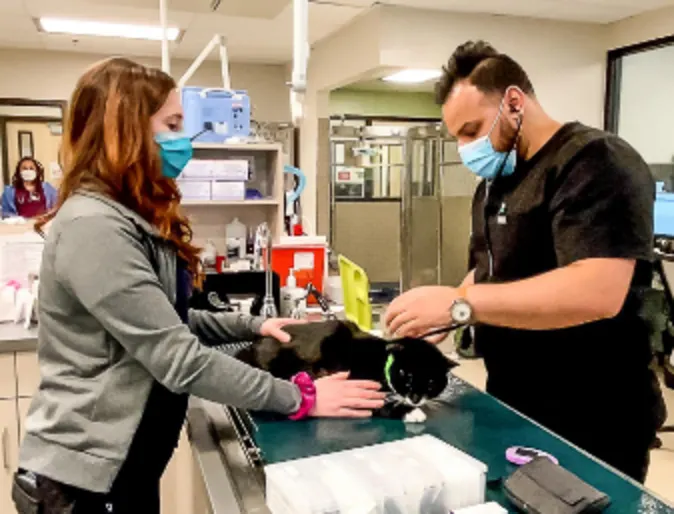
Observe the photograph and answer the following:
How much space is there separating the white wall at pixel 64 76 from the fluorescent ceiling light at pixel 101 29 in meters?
0.44

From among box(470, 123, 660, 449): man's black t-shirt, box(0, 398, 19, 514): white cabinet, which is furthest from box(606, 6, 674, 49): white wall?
box(0, 398, 19, 514): white cabinet

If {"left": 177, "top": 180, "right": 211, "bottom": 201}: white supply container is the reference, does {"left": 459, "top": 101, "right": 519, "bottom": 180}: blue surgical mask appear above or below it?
above

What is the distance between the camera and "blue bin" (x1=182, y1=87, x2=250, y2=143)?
297 centimetres

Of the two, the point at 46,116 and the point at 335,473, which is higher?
the point at 46,116

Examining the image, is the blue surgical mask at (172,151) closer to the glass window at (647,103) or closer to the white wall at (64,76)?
the glass window at (647,103)

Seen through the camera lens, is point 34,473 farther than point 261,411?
No

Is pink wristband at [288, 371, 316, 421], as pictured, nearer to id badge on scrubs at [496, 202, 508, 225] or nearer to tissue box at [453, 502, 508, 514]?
tissue box at [453, 502, 508, 514]

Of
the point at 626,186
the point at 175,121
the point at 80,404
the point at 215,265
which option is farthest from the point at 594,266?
the point at 215,265

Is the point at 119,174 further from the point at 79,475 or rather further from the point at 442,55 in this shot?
the point at 442,55

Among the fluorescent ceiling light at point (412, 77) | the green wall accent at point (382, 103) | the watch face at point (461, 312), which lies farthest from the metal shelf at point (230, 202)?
the green wall accent at point (382, 103)

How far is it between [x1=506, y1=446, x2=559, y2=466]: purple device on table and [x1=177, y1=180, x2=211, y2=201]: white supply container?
2230mm

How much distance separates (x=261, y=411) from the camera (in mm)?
1223

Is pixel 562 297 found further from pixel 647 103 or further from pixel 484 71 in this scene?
pixel 647 103

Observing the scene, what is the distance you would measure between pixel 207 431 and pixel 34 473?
347mm
